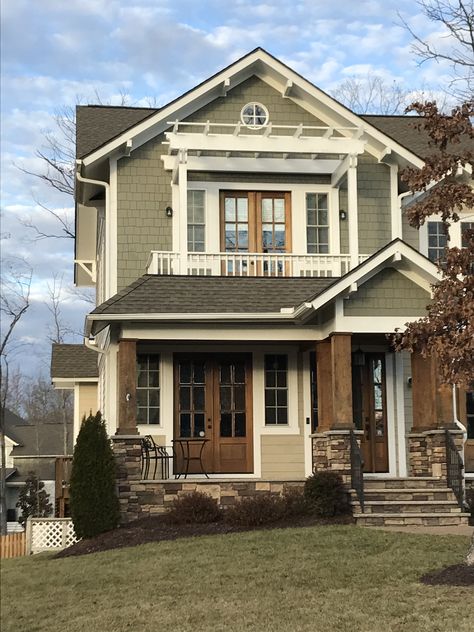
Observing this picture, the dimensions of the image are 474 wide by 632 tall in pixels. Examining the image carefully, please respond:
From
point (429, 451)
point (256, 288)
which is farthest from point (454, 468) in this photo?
point (256, 288)

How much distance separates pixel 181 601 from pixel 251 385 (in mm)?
7630

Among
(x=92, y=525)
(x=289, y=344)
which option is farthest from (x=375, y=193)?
(x=92, y=525)

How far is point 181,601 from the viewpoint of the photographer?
31.5 ft

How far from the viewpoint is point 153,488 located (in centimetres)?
1449

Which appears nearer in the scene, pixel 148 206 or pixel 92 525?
pixel 92 525

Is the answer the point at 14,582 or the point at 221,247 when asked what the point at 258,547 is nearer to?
the point at 14,582

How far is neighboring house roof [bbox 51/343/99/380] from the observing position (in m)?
25.1

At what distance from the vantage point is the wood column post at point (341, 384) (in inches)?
562

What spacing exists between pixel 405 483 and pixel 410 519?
3.77 ft

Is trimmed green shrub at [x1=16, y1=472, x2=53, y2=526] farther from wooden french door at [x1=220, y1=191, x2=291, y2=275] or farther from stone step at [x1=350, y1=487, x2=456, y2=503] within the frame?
stone step at [x1=350, y1=487, x2=456, y2=503]

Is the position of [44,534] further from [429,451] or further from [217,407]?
[429,451]

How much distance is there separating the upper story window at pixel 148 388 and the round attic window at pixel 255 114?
4.96 m

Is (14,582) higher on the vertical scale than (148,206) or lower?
lower

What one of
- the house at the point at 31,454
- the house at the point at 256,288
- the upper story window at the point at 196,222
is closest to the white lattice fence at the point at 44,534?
the house at the point at 256,288
